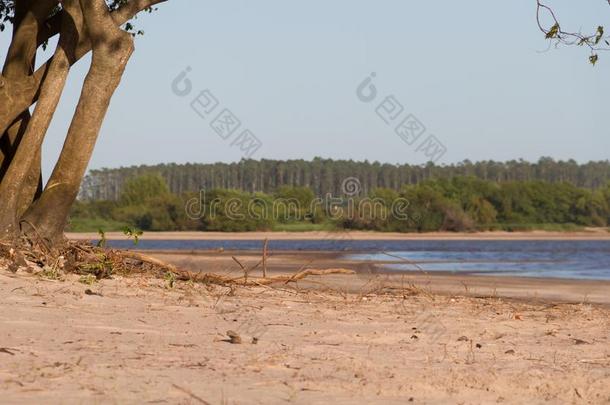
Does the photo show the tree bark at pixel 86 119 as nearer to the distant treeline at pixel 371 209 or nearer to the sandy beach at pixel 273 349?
the sandy beach at pixel 273 349

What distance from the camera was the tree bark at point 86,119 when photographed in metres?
10.7

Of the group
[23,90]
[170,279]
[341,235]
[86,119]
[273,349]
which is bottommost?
[273,349]

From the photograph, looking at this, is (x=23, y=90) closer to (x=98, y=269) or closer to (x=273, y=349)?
(x=98, y=269)

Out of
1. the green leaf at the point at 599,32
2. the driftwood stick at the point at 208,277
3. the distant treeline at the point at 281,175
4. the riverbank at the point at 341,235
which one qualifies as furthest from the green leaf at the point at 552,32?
the distant treeline at the point at 281,175

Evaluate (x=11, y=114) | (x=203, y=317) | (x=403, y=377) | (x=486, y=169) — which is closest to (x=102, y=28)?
(x=11, y=114)

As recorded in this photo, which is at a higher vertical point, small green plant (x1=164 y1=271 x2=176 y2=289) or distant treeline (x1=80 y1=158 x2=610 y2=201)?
distant treeline (x1=80 y1=158 x2=610 y2=201)

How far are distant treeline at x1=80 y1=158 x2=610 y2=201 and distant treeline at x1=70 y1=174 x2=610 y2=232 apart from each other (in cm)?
3048

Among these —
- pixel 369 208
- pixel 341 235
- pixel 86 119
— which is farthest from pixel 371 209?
pixel 86 119

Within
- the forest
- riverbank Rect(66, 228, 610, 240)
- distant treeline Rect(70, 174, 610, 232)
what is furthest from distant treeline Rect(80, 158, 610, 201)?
riverbank Rect(66, 228, 610, 240)

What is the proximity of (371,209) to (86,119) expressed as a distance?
240 ft

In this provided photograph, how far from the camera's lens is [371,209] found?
83.6 metres

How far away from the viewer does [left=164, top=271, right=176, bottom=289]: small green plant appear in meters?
9.99

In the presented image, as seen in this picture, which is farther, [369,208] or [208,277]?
[369,208]

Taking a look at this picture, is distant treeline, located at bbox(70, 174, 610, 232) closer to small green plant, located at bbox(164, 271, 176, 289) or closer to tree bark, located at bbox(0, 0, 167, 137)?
tree bark, located at bbox(0, 0, 167, 137)
